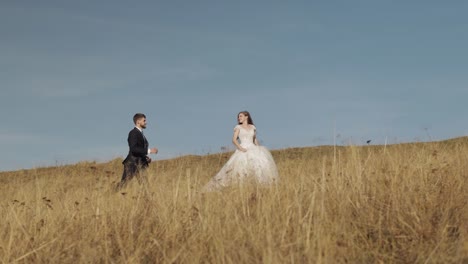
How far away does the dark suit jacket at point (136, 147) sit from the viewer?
37.3ft

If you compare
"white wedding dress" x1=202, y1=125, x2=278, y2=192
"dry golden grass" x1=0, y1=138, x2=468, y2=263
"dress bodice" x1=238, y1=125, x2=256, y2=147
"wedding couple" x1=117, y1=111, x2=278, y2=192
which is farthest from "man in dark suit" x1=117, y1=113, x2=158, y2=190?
"dry golden grass" x1=0, y1=138, x2=468, y2=263

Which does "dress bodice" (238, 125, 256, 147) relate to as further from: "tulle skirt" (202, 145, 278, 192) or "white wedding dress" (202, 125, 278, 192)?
"tulle skirt" (202, 145, 278, 192)

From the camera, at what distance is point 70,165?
23734 millimetres

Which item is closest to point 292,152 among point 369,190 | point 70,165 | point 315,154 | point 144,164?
point 315,154

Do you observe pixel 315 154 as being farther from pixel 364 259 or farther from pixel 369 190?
pixel 364 259

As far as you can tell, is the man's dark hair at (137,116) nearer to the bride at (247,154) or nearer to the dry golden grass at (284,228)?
the bride at (247,154)

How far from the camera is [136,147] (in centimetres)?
1137

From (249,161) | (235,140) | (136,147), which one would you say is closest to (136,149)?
(136,147)

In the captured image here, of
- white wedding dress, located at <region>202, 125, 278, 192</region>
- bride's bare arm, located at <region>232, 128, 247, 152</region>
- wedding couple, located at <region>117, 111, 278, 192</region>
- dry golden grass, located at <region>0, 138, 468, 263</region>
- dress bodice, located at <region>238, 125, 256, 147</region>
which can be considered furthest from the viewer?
dress bodice, located at <region>238, 125, 256, 147</region>

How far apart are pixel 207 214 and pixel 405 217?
1839 millimetres

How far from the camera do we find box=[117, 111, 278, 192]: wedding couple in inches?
440

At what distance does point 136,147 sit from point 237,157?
241 centimetres

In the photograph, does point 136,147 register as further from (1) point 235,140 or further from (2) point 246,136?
(2) point 246,136

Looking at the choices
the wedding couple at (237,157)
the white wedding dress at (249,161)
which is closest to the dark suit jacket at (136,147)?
the wedding couple at (237,157)
